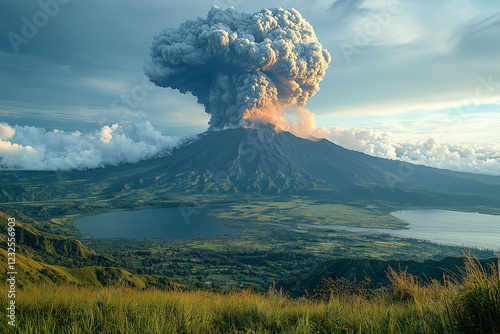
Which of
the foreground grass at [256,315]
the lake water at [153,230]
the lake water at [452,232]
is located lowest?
the lake water at [153,230]

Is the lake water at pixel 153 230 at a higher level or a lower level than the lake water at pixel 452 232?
lower

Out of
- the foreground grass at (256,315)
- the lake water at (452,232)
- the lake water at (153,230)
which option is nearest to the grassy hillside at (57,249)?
the lake water at (153,230)

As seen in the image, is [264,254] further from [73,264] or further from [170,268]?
[73,264]

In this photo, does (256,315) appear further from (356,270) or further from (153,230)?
(153,230)

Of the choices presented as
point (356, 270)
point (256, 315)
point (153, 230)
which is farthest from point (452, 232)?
point (256, 315)

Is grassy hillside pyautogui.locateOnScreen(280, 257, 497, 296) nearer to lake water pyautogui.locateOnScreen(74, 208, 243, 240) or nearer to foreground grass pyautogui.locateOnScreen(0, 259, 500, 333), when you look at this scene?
foreground grass pyautogui.locateOnScreen(0, 259, 500, 333)

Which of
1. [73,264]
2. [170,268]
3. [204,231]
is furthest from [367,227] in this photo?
[73,264]

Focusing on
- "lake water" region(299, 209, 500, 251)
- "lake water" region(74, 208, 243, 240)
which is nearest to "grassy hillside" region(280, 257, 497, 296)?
"lake water" region(74, 208, 243, 240)

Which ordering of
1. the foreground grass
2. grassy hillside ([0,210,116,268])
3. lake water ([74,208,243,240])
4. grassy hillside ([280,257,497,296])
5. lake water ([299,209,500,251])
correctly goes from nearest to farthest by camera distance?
the foreground grass < grassy hillside ([280,257,497,296]) < grassy hillside ([0,210,116,268]) < lake water ([299,209,500,251]) < lake water ([74,208,243,240])

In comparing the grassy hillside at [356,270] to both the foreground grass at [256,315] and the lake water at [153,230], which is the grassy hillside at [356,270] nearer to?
Result: the foreground grass at [256,315]
